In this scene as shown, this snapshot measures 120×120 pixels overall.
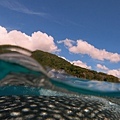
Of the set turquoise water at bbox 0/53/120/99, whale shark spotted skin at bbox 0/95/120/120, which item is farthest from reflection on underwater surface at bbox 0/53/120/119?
whale shark spotted skin at bbox 0/95/120/120

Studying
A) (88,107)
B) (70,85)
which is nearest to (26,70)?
(70,85)

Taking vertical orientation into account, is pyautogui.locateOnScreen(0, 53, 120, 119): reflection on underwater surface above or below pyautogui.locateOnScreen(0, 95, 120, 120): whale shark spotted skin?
above

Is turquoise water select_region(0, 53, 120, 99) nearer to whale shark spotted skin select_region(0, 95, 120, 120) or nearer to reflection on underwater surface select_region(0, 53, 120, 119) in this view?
reflection on underwater surface select_region(0, 53, 120, 119)

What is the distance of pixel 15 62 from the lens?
14.6 meters

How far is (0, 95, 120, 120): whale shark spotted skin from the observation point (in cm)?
421

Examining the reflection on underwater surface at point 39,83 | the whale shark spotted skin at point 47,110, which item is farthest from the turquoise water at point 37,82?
the whale shark spotted skin at point 47,110

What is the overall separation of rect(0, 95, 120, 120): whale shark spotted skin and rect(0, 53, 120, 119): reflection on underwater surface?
7.86 meters

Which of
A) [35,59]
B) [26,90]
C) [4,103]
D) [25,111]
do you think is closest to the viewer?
[25,111]

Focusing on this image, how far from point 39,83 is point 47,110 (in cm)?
1261

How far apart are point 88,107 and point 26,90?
12581 millimetres

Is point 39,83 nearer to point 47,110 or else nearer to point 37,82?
point 37,82

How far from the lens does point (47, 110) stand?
4492 mm

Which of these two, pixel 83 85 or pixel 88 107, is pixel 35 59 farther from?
pixel 88 107

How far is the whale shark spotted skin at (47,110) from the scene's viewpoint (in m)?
4.21
